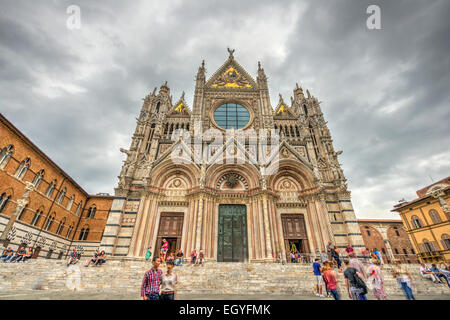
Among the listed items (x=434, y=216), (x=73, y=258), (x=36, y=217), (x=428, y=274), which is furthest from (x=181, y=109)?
(x=434, y=216)

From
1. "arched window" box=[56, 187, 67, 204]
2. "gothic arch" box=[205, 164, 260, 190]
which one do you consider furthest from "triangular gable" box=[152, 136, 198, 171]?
"arched window" box=[56, 187, 67, 204]

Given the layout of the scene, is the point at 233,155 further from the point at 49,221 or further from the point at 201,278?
the point at 49,221

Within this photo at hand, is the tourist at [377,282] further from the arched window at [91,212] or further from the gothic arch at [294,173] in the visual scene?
the arched window at [91,212]

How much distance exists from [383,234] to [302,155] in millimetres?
25168

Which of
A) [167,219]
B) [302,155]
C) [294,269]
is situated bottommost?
[294,269]

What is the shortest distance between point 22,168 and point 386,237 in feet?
153

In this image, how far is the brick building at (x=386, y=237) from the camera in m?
31.0

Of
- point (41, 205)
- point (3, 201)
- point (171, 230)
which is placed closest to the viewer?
point (3, 201)

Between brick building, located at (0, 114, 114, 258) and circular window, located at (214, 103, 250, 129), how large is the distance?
17.4 metres

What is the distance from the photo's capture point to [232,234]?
16.0 metres

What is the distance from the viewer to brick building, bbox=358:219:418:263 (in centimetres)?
3105
